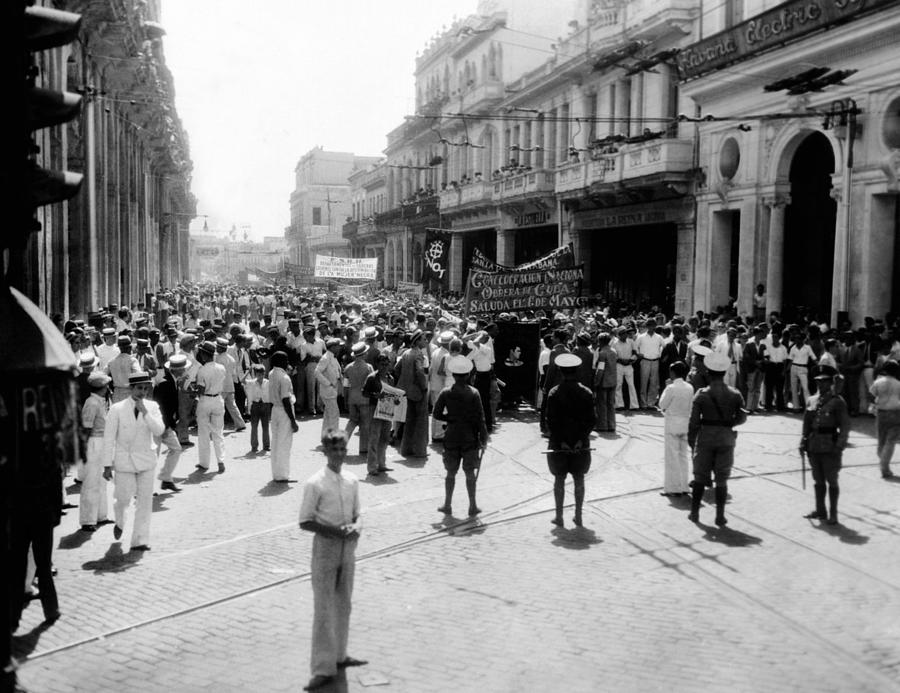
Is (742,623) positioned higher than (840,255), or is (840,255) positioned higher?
(840,255)

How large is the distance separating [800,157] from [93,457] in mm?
20019

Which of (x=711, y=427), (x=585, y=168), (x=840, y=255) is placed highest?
(x=585, y=168)

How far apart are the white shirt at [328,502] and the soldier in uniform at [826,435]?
5065 mm

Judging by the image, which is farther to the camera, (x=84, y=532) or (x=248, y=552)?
(x=84, y=532)

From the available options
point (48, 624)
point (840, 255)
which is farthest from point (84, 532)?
point (840, 255)

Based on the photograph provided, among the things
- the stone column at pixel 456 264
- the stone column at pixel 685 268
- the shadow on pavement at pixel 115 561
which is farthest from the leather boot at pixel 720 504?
the stone column at pixel 456 264

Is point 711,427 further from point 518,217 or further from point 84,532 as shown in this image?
point 518,217

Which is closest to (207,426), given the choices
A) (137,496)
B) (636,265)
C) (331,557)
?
(137,496)

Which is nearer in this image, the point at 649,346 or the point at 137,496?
the point at 137,496

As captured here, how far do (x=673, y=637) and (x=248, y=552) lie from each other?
378 cm

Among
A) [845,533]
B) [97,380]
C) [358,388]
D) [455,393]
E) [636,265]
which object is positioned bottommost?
[845,533]

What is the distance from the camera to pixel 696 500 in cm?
927

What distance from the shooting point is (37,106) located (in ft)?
14.1

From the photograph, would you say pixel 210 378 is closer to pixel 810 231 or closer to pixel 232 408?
pixel 232 408
